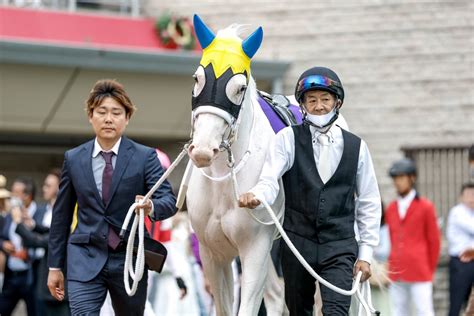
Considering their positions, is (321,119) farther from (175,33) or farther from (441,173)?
(175,33)

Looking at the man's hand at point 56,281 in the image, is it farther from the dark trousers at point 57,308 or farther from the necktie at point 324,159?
the dark trousers at point 57,308

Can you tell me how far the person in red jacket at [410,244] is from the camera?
1315cm

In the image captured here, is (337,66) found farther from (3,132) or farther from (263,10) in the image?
(3,132)

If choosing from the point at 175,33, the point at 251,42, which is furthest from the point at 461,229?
the point at 175,33

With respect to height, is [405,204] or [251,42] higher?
[405,204]

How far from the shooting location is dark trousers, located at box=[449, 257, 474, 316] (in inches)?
514

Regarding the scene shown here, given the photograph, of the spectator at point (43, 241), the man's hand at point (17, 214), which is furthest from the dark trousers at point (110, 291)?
the man's hand at point (17, 214)

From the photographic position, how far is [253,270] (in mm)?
7766

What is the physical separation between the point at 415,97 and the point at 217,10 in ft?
12.2

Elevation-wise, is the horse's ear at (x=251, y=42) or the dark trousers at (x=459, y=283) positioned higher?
the horse's ear at (x=251, y=42)

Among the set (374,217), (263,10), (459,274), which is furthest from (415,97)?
(374,217)

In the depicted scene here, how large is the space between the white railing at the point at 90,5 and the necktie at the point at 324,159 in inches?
488

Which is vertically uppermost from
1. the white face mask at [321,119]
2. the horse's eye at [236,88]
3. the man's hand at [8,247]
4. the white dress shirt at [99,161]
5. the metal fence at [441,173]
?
the metal fence at [441,173]

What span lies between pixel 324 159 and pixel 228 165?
630 mm
